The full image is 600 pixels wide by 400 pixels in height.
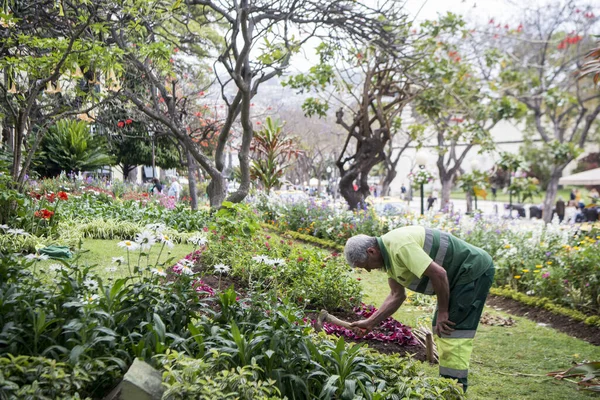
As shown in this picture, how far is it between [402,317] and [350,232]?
5.42 meters

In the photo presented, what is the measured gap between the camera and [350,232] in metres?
11.9

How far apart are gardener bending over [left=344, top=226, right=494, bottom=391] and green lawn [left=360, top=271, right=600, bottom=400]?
2.50 feet

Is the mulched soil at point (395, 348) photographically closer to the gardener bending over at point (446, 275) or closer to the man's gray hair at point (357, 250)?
the gardener bending over at point (446, 275)

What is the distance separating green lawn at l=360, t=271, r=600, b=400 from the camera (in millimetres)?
4461

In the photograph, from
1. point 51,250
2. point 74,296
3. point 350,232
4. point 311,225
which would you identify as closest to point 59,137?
point 311,225

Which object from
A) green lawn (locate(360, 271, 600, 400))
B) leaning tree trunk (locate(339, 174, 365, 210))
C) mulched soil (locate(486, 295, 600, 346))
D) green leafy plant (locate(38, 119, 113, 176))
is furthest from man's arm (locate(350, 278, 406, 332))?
green leafy plant (locate(38, 119, 113, 176))

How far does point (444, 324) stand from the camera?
3.63 metres

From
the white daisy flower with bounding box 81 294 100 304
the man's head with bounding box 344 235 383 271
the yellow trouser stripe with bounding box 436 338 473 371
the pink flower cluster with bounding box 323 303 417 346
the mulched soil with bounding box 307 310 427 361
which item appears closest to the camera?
the white daisy flower with bounding box 81 294 100 304

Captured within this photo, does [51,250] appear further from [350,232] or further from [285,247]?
[350,232]

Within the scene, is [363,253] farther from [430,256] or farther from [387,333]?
[387,333]

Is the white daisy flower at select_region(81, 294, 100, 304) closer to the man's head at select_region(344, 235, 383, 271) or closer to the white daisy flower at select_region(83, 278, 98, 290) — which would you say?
the white daisy flower at select_region(83, 278, 98, 290)

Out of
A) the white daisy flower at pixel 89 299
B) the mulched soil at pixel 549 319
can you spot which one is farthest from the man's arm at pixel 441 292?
the mulched soil at pixel 549 319

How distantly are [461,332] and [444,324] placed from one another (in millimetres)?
138

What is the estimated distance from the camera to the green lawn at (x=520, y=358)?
446 centimetres
